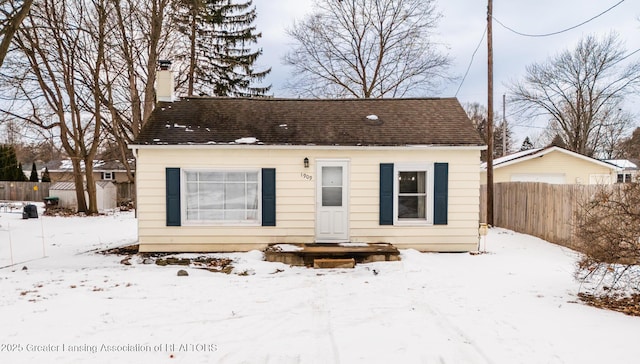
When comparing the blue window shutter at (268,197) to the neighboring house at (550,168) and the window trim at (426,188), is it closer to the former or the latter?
the window trim at (426,188)

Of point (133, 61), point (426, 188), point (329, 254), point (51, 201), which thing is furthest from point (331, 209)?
point (51, 201)

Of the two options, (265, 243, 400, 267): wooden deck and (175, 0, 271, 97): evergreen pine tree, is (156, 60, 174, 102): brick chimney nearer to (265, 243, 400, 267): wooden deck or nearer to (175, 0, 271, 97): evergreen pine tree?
(265, 243, 400, 267): wooden deck

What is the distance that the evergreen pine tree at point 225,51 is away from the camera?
2120cm

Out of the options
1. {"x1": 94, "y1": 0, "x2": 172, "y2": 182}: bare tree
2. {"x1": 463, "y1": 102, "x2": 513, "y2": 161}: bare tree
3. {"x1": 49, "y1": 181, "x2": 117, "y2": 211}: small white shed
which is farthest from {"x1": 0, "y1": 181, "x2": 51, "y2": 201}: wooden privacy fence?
{"x1": 463, "y1": 102, "x2": 513, "y2": 161}: bare tree

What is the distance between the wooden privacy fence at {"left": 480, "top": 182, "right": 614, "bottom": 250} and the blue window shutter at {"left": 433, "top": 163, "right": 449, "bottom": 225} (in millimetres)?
2537

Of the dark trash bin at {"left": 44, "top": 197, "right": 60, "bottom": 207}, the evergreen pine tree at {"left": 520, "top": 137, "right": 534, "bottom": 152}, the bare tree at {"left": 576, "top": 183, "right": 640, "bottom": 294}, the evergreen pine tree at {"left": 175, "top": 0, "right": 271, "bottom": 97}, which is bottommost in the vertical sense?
the dark trash bin at {"left": 44, "top": 197, "right": 60, "bottom": 207}

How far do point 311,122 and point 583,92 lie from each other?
28649 mm

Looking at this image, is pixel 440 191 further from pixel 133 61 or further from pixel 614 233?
pixel 133 61

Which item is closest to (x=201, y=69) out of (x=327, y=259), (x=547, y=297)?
→ (x=327, y=259)

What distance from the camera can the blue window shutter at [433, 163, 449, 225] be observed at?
363 inches

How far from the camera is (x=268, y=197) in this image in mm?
9172

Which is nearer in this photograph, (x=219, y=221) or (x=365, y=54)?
(x=219, y=221)

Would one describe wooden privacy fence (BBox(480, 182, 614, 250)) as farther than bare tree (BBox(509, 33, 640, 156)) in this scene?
No

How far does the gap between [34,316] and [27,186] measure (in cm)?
3110
